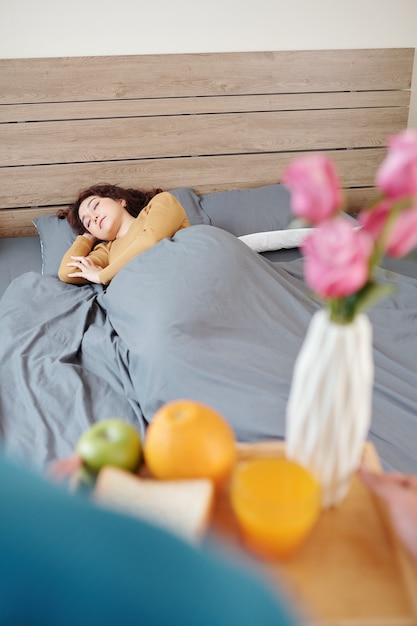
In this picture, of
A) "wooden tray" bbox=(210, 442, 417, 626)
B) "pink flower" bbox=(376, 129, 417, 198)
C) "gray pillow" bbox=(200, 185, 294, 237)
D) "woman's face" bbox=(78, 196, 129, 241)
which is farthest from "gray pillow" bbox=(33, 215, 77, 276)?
"pink flower" bbox=(376, 129, 417, 198)

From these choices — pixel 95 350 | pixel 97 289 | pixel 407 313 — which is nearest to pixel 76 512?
pixel 95 350

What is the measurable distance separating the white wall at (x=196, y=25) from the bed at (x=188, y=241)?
0.08 meters

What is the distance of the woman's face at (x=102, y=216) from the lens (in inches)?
84.4

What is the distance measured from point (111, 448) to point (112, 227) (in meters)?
1.50

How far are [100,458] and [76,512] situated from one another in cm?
42

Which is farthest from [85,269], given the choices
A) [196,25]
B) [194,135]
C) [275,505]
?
[275,505]

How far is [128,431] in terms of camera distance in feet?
2.58

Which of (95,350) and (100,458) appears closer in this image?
(100,458)

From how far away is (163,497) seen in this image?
682mm

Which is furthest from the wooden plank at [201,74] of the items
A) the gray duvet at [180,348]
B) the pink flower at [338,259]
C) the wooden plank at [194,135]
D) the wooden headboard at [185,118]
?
the pink flower at [338,259]

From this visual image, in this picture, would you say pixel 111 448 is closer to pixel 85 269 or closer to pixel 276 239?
pixel 85 269

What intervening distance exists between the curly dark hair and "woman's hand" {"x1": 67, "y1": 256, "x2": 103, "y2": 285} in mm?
281

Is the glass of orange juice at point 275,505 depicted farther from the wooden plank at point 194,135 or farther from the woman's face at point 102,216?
the wooden plank at point 194,135

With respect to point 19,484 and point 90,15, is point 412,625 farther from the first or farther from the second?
point 90,15
